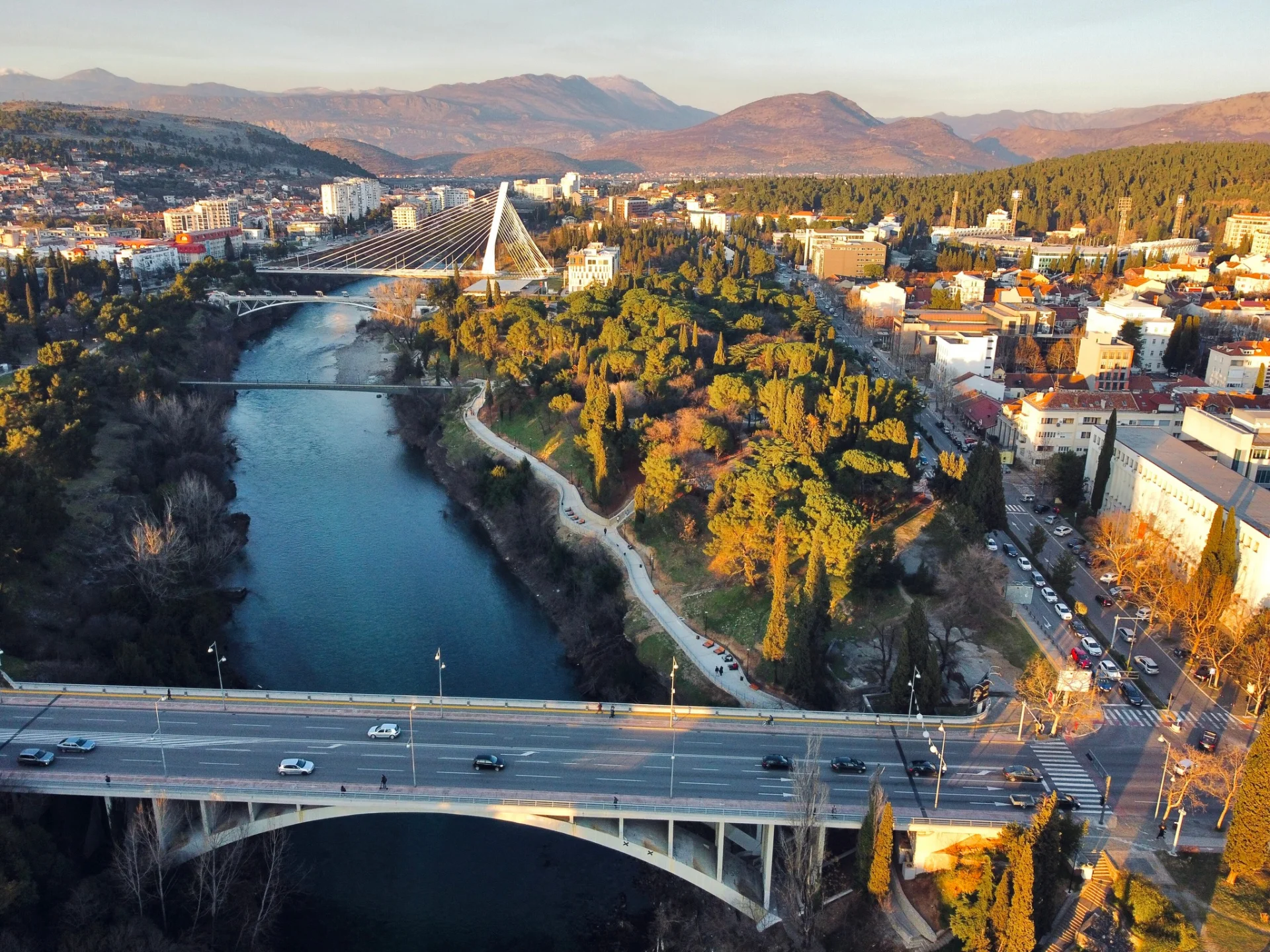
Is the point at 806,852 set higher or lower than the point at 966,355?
lower

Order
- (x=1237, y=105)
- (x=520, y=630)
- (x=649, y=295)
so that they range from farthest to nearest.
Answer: (x=1237, y=105), (x=649, y=295), (x=520, y=630)

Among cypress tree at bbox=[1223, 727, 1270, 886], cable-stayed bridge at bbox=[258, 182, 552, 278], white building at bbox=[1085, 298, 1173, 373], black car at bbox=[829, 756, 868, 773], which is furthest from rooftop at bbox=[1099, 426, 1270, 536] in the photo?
cable-stayed bridge at bbox=[258, 182, 552, 278]

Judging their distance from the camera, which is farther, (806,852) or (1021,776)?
(1021,776)

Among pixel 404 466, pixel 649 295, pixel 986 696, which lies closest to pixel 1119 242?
pixel 649 295

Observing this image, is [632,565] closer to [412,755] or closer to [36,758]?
[412,755]

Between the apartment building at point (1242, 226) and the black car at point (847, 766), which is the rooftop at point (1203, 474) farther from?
the apartment building at point (1242, 226)

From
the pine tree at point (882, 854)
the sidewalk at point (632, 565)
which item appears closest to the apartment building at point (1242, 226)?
the sidewalk at point (632, 565)

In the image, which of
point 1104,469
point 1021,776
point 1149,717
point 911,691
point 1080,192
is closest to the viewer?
point 1021,776

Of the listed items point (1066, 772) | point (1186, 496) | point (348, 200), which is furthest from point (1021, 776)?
point (348, 200)

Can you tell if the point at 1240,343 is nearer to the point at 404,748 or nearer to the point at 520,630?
the point at 520,630
